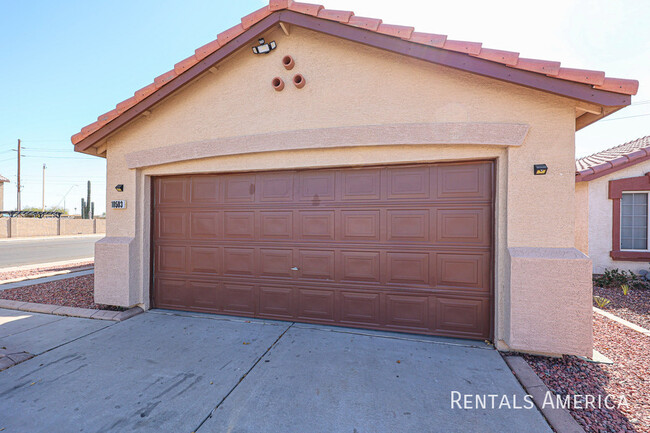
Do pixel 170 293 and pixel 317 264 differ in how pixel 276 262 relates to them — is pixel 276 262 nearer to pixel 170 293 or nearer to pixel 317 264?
pixel 317 264

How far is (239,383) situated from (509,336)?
3517 millimetres

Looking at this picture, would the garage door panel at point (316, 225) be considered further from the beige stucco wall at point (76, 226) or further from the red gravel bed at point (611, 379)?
the beige stucco wall at point (76, 226)


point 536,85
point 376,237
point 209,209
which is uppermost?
point 536,85

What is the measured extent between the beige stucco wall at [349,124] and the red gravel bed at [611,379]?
55 cm

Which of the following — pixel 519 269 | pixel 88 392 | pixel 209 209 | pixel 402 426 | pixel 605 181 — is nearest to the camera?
pixel 402 426

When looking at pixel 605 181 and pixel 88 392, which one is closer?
pixel 88 392

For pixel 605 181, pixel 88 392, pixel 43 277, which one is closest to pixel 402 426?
pixel 88 392

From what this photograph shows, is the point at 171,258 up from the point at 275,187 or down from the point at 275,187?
down

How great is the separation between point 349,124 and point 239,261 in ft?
10.1

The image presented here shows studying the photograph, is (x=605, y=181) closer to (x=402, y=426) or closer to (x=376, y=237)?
(x=376, y=237)

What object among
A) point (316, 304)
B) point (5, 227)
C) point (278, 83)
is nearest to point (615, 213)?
point (316, 304)

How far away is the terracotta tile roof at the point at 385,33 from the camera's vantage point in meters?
3.18

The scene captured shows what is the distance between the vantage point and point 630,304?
18.3ft

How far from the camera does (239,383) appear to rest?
3.01 metres
